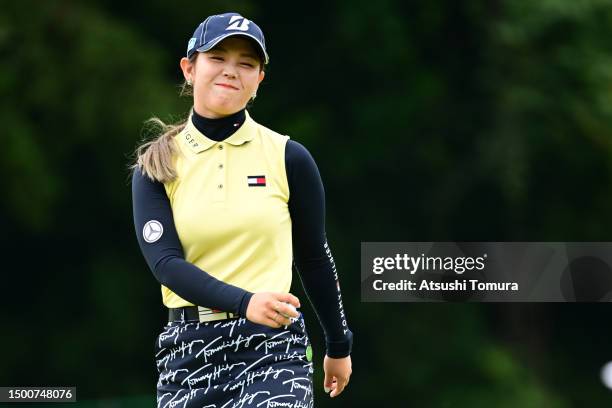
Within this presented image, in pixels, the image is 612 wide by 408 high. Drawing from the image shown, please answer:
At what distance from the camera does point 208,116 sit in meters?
2.71

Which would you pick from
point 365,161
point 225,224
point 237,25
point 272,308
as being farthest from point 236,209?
point 365,161

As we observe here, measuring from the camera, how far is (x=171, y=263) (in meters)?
2.56

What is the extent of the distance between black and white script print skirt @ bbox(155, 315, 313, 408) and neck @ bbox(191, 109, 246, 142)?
41 cm

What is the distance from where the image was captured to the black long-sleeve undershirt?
2516 millimetres

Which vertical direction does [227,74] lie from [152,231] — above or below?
above

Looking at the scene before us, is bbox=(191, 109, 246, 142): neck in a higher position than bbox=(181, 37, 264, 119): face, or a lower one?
lower

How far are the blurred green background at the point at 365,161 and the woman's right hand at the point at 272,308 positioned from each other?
7139mm

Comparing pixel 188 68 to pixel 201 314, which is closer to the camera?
pixel 201 314

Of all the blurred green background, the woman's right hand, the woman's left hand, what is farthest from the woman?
the blurred green background

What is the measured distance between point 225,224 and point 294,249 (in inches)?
10.8

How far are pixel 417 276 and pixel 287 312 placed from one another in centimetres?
386

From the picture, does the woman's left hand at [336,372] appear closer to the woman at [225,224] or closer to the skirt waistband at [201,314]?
the woman at [225,224]

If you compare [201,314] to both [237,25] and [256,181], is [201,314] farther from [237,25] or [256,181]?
[237,25]

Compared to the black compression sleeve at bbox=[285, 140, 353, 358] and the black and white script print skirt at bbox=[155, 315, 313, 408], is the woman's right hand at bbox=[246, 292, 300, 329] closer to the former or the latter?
the black and white script print skirt at bbox=[155, 315, 313, 408]
